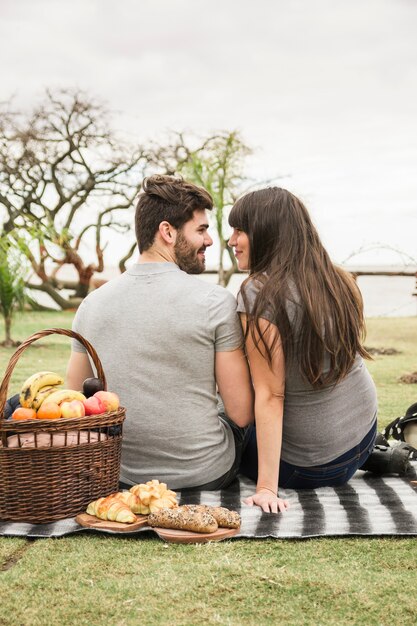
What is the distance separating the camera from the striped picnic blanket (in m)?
2.89

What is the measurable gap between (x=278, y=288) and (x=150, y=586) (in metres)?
1.30

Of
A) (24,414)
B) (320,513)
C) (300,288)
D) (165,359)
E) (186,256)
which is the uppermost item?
(186,256)

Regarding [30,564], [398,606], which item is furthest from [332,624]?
[30,564]

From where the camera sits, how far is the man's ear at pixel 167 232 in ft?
10.8

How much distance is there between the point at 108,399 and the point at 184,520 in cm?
56

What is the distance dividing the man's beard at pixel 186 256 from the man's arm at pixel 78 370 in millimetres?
592

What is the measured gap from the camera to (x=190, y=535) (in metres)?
2.81

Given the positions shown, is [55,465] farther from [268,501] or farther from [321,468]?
[321,468]

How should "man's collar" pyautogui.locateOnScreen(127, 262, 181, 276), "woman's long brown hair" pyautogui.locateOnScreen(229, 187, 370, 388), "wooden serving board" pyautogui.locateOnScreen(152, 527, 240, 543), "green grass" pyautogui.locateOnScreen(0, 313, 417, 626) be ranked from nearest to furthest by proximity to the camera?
1. "green grass" pyautogui.locateOnScreen(0, 313, 417, 626)
2. "wooden serving board" pyautogui.locateOnScreen(152, 527, 240, 543)
3. "woman's long brown hair" pyautogui.locateOnScreen(229, 187, 370, 388)
4. "man's collar" pyautogui.locateOnScreen(127, 262, 181, 276)

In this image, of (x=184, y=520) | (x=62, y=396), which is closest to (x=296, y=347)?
(x=184, y=520)

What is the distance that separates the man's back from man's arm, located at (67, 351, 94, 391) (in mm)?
137

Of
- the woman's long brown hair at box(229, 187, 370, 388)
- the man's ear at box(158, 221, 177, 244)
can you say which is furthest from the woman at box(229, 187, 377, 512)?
the man's ear at box(158, 221, 177, 244)

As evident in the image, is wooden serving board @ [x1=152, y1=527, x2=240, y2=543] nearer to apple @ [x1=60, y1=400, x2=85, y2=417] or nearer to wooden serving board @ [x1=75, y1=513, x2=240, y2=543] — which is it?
wooden serving board @ [x1=75, y1=513, x2=240, y2=543]

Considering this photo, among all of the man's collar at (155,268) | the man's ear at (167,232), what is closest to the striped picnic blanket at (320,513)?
the man's collar at (155,268)
